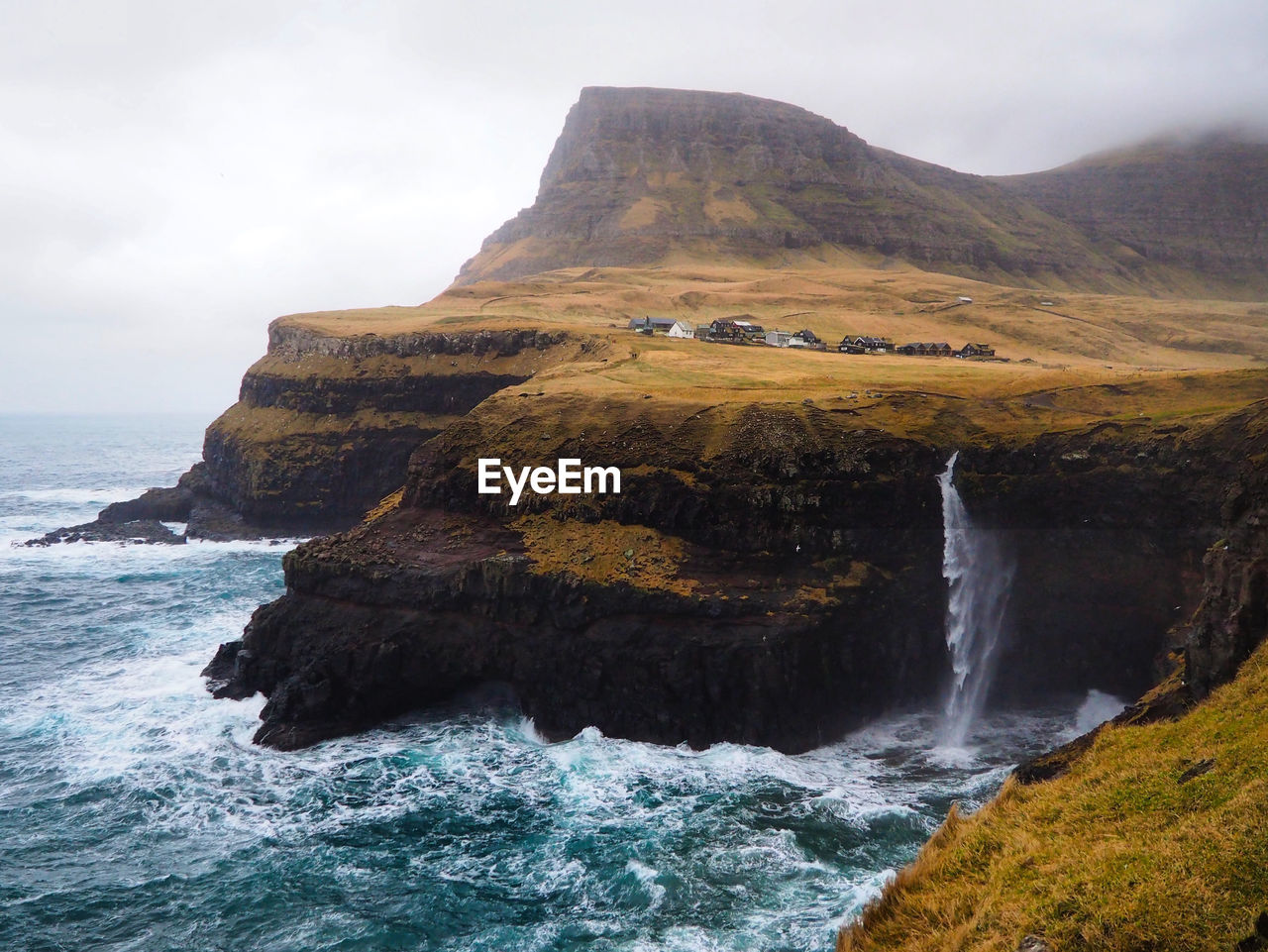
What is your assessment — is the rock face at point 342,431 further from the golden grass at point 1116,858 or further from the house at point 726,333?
the golden grass at point 1116,858

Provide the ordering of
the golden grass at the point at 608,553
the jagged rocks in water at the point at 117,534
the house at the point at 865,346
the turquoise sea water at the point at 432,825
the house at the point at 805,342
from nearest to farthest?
the turquoise sea water at the point at 432,825 → the golden grass at the point at 608,553 → the jagged rocks in water at the point at 117,534 → the house at the point at 865,346 → the house at the point at 805,342

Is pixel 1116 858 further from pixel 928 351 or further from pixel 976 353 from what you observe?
pixel 976 353

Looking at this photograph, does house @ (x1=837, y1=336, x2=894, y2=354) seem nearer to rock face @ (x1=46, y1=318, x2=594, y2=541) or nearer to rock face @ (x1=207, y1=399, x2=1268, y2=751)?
rock face @ (x1=46, y1=318, x2=594, y2=541)

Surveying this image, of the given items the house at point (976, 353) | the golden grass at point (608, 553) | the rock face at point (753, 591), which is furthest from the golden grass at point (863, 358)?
the golden grass at point (608, 553)

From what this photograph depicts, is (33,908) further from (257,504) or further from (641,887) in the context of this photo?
(257,504)

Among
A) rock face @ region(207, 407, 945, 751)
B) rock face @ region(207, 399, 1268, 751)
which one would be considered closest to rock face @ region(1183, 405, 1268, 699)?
rock face @ region(207, 399, 1268, 751)
